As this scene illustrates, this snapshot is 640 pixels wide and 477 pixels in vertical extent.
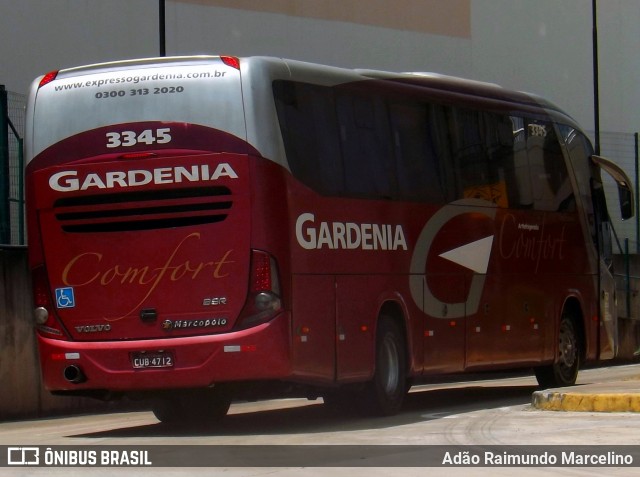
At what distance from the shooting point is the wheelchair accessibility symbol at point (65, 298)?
1409 cm

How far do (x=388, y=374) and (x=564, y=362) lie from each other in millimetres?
5204

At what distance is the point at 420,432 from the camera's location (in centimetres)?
1330

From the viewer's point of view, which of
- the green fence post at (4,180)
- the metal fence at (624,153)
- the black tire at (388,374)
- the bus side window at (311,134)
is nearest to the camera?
the bus side window at (311,134)

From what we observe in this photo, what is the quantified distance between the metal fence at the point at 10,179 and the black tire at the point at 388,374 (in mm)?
6540

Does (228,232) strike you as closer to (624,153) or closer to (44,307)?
(44,307)

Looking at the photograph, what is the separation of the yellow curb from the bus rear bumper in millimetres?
3207

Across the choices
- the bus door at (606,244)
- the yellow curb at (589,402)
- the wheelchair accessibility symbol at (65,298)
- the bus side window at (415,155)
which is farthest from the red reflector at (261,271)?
the bus door at (606,244)

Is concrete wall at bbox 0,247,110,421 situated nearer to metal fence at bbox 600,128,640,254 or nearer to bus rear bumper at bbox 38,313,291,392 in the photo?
bus rear bumper at bbox 38,313,291,392

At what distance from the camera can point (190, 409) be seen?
16047 mm

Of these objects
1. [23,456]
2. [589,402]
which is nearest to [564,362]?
[589,402]

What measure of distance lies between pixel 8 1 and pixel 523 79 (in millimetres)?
15522

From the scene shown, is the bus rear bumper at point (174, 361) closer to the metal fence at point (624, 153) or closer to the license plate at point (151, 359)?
the license plate at point (151, 359)

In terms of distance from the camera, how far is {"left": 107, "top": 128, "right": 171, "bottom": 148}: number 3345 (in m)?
13.7

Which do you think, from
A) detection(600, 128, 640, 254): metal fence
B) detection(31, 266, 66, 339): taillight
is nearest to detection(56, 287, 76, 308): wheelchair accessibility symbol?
detection(31, 266, 66, 339): taillight
